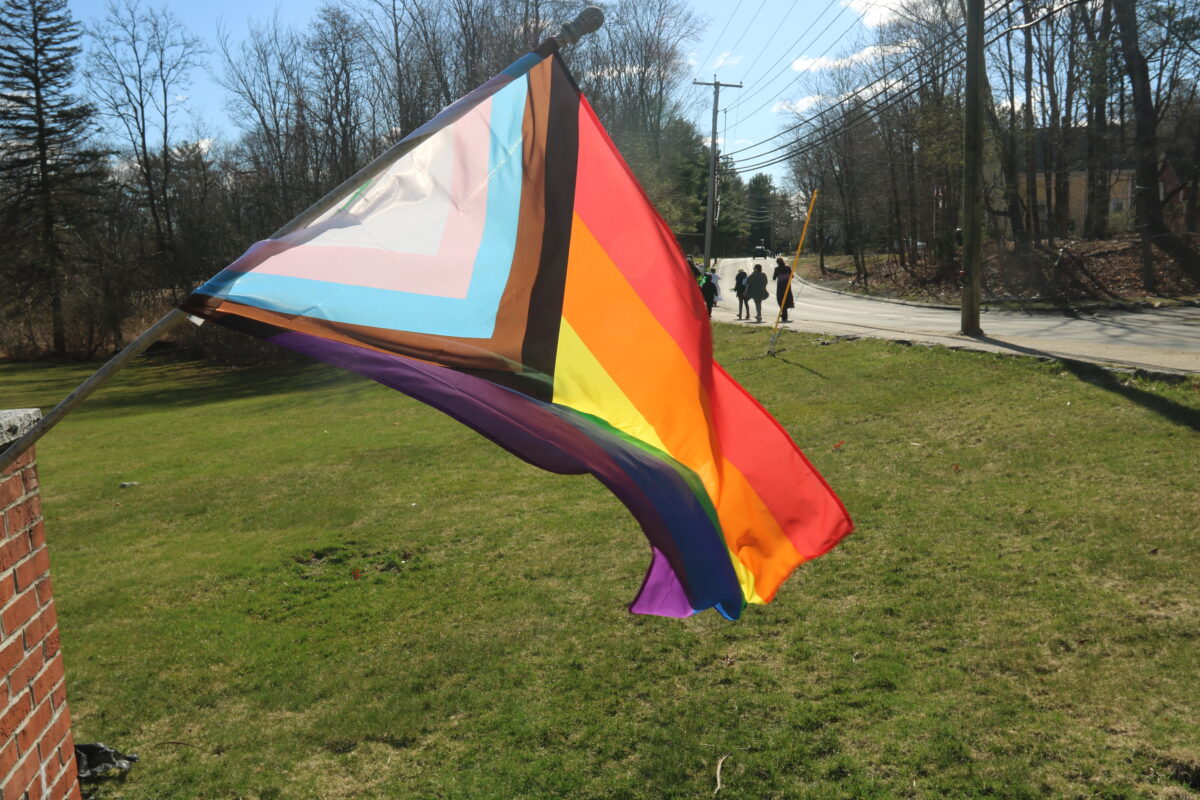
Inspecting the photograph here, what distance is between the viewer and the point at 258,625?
6.50 meters

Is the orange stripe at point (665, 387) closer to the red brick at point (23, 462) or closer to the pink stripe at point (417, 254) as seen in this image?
the pink stripe at point (417, 254)

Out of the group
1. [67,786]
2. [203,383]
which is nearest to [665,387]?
[67,786]

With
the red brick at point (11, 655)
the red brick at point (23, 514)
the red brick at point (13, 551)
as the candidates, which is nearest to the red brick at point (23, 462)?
the red brick at point (23, 514)

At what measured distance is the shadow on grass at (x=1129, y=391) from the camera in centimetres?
893

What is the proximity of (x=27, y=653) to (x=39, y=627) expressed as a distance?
12 centimetres

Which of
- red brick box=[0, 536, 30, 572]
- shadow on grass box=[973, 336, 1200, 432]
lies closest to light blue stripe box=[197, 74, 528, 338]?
red brick box=[0, 536, 30, 572]

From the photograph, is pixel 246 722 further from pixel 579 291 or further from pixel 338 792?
pixel 579 291

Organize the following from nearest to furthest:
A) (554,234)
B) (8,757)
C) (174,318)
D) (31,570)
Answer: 1. (174,318)
2. (8,757)
3. (31,570)
4. (554,234)

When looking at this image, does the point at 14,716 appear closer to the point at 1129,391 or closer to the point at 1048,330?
the point at 1129,391

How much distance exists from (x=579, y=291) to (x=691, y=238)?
255 ft

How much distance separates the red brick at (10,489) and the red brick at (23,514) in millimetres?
26

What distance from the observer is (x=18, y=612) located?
2838 mm

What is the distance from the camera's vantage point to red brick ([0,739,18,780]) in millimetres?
2660

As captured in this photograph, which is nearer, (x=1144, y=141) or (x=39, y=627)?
(x=39, y=627)
